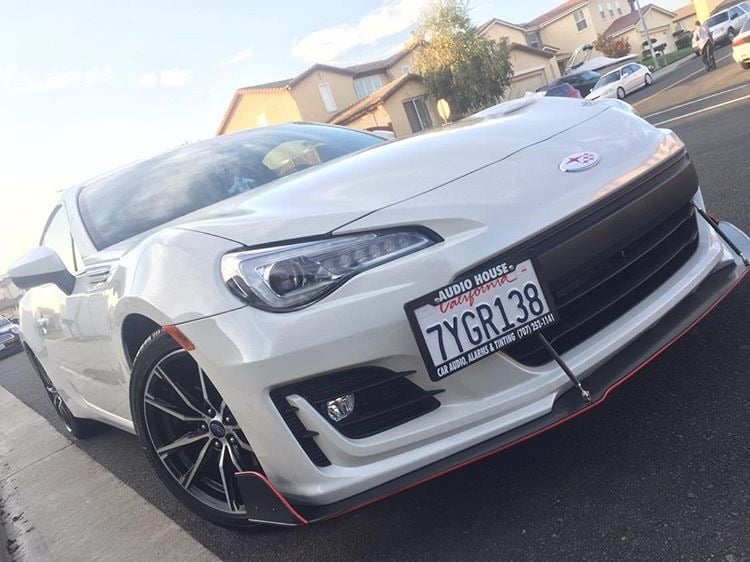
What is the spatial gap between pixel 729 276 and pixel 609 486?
0.84 meters

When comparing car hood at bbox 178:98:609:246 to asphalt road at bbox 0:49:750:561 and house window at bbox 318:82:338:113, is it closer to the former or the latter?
asphalt road at bbox 0:49:750:561

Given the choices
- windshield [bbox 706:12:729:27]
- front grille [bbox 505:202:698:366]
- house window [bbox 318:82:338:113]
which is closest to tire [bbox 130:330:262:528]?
front grille [bbox 505:202:698:366]

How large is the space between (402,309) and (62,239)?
2316 mm

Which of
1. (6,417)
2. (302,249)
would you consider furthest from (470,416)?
(6,417)

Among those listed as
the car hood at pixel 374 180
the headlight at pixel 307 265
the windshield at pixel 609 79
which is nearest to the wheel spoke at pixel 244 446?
the headlight at pixel 307 265

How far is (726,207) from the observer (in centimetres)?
424

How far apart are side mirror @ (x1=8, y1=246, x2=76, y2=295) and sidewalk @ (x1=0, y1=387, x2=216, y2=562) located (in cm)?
105

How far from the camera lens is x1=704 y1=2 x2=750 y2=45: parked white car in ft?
94.6

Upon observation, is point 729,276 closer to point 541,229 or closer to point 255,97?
point 541,229

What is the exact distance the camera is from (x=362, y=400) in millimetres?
1792

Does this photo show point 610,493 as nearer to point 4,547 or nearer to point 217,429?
point 217,429

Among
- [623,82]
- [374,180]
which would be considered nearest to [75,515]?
[374,180]

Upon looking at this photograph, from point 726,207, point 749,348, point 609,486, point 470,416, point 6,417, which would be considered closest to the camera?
point 470,416

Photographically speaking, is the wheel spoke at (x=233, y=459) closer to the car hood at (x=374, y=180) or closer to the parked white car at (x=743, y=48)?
the car hood at (x=374, y=180)
